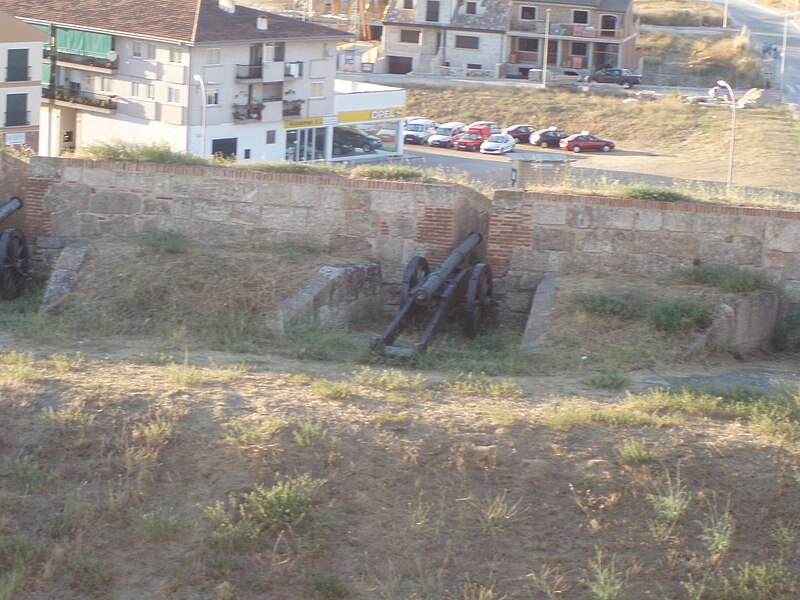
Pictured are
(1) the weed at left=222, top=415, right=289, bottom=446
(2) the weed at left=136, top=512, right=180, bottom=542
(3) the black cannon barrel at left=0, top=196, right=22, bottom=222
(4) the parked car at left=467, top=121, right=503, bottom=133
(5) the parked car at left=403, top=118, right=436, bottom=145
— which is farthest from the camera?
(5) the parked car at left=403, top=118, right=436, bottom=145

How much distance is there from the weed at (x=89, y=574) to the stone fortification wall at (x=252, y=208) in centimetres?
739

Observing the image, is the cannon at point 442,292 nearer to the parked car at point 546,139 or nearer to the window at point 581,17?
the parked car at point 546,139

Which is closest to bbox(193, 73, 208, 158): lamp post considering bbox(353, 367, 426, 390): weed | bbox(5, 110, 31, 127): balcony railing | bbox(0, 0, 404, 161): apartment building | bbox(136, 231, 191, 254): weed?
bbox(0, 0, 404, 161): apartment building

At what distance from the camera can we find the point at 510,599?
721cm

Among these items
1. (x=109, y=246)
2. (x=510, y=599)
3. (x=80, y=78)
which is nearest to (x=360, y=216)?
(x=109, y=246)

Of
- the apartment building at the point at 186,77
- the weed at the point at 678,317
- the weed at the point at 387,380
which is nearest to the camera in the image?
the weed at the point at 387,380

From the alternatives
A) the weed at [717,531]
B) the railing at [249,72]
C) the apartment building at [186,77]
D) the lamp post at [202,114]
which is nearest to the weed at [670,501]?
the weed at [717,531]

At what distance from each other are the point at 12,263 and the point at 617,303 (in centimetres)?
714

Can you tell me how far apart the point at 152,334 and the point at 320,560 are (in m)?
5.27

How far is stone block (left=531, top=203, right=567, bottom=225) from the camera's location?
552 inches

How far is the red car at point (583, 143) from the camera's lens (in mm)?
53812

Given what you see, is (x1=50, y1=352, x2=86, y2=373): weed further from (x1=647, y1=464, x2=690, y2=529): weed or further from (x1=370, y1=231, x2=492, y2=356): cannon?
(x1=647, y1=464, x2=690, y2=529): weed

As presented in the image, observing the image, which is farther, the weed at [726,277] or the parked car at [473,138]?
the parked car at [473,138]

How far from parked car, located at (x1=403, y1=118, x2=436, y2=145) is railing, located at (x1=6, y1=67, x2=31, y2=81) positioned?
1826cm
